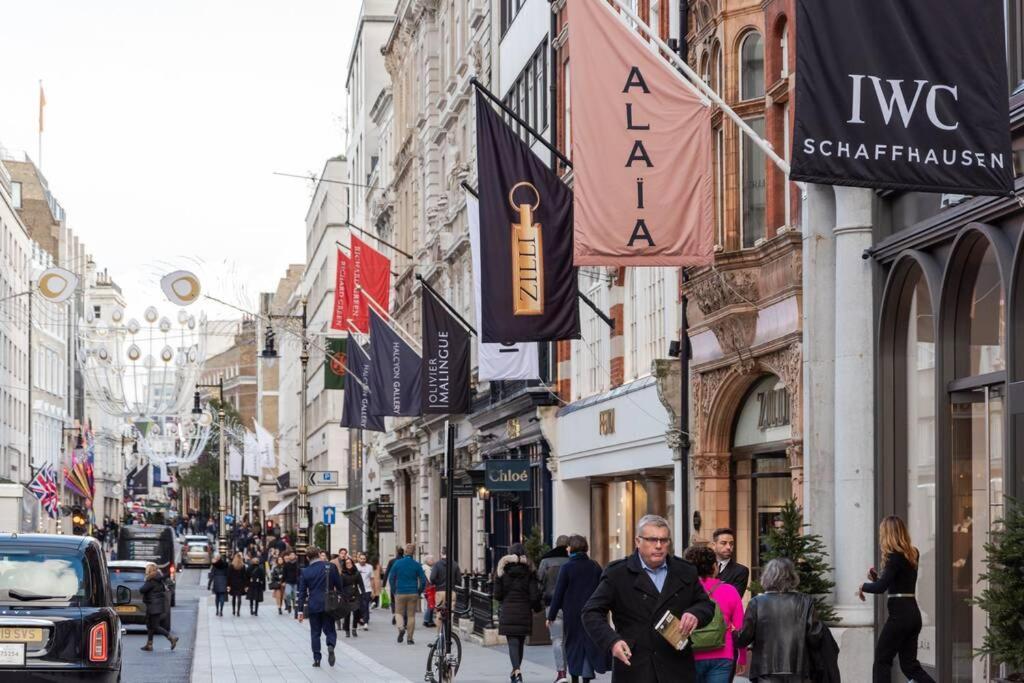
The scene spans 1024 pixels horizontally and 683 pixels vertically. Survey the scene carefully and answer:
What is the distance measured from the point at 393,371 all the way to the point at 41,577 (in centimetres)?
2405

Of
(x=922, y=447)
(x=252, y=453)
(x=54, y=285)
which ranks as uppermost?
(x=54, y=285)

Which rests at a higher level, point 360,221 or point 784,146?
point 360,221

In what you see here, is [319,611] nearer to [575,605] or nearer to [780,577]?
[575,605]

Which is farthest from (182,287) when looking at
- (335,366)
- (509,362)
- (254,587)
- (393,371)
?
(335,366)

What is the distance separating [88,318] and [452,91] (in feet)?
272

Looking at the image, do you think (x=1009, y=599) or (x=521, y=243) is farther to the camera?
(x=521, y=243)

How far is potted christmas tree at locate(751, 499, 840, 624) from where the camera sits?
17.0 meters

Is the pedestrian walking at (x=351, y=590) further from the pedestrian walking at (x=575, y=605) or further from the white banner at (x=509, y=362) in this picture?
the pedestrian walking at (x=575, y=605)

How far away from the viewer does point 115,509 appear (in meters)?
162

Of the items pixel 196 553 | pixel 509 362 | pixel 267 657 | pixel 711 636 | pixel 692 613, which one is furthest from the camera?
pixel 196 553

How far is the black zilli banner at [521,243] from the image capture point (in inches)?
922

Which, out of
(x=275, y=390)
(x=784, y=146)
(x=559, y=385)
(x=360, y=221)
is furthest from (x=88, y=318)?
(x=784, y=146)

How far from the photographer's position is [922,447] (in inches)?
701

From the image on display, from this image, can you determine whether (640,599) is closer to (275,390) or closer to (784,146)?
(784,146)
